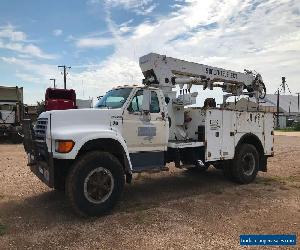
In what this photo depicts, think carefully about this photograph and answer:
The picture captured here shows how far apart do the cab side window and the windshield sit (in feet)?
0.56

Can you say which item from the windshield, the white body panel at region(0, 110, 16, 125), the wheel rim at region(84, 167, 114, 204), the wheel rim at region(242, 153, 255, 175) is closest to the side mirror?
the windshield

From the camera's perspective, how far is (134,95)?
727 cm

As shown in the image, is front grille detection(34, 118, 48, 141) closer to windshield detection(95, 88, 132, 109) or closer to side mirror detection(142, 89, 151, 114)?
windshield detection(95, 88, 132, 109)

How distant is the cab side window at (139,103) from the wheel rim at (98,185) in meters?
1.43

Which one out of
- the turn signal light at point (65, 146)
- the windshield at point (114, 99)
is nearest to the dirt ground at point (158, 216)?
the turn signal light at point (65, 146)

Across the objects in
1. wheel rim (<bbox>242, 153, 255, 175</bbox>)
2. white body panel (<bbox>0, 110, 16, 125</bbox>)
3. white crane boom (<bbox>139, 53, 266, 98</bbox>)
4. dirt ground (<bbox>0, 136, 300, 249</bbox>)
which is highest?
white crane boom (<bbox>139, 53, 266, 98</bbox>)

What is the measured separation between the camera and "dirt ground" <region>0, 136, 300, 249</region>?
526 centimetres

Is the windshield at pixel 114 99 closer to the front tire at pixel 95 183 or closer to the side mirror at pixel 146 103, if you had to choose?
the side mirror at pixel 146 103

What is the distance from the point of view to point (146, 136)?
7.29 meters

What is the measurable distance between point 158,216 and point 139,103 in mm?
2279

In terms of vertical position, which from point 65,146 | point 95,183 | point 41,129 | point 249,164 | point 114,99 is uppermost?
point 114,99

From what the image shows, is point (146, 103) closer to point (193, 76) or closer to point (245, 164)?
point (193, 76)

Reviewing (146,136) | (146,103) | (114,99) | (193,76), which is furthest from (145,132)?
(193,76)

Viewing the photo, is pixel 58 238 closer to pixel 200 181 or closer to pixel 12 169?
pixel 200 181
